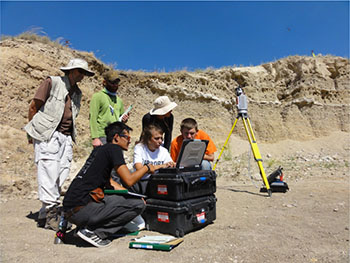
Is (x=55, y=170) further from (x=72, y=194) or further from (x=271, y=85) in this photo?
(x=271, y=85)

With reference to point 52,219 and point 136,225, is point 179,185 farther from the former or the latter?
point 52,219

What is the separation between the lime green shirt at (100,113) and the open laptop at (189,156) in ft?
4.11

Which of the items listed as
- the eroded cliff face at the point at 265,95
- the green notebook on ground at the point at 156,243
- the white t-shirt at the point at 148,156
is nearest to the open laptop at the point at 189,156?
the white t-shirt at the point at 148,156

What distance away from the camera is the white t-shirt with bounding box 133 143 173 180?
10.2ft

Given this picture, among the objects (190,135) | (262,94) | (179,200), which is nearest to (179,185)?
(179,200)

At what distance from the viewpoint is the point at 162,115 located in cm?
369

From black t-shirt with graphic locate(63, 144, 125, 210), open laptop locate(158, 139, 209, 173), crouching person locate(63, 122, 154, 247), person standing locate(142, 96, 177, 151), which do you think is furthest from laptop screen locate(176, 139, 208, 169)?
person standing locate(142, 96, 177, 151)

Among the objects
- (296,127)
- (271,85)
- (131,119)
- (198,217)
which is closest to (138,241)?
(198,217)

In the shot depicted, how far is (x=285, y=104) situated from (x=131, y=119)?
8.14 m

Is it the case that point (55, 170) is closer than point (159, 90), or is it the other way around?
point (55, 170)

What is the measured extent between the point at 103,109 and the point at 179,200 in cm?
181

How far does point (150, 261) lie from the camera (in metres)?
2.02

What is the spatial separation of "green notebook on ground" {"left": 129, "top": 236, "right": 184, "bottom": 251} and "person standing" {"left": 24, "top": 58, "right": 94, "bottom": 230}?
127cm

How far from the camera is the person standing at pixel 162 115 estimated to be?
12.0ft
